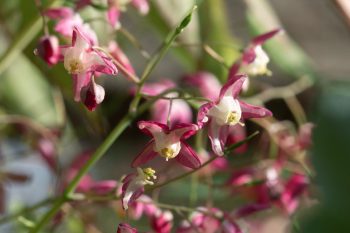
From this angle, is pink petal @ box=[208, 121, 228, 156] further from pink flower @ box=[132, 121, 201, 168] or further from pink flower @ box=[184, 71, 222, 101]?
pink flower @ box=[184, 71, 222, 101]

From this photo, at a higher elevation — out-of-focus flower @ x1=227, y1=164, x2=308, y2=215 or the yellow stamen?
the yellow stamen

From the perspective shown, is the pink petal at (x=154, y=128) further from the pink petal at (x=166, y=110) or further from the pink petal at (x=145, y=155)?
the pink petal at (x=166, y=110)

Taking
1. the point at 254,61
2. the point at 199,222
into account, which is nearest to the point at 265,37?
the point at 254,61

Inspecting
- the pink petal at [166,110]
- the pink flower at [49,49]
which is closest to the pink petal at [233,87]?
the pink flower at [49,49]

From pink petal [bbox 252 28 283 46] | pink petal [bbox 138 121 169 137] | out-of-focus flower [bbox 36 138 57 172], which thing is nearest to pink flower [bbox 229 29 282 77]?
pink petal [bbox 252 28 283 46]

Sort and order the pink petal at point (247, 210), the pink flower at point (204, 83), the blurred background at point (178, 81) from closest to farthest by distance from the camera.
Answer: the blurred background at point (178, 81), the pink petal at point (247, 210), the pink flower at point (204, 83)

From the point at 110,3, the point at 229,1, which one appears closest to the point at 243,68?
the point at 110,3

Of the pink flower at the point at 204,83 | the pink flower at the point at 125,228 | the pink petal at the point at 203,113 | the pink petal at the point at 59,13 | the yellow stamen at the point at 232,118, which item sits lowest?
the pink flower at the point at 204,83

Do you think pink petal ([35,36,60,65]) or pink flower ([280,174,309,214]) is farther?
pink flower ([280,174,309,214])
